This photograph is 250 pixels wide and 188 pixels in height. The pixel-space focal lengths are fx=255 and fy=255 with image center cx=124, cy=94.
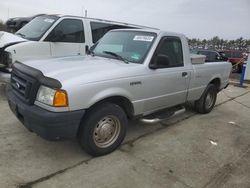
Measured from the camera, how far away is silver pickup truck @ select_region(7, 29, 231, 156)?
121 inches

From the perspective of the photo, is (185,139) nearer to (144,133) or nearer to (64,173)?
(144,133)

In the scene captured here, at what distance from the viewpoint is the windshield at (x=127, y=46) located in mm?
4164

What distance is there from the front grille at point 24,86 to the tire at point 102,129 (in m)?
0.73

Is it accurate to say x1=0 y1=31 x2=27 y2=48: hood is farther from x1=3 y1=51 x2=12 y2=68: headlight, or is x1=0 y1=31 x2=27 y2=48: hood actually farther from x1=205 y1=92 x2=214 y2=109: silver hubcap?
x1=205 y1=92 x2=214 y2=109: silver hubcap

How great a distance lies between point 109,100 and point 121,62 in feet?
2.25

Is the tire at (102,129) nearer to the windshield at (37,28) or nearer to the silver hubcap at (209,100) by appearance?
the silver hubcap at (209,100)

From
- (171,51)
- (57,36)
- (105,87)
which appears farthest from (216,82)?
(57,36)

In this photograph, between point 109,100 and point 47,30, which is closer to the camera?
point 109,100

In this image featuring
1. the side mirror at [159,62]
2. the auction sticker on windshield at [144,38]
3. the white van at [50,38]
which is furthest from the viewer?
the white van at [50,38]

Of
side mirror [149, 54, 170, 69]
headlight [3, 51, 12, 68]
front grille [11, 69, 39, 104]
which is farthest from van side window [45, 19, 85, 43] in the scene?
side mirror [149, 54, 170, 69]

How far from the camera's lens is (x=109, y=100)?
3.67m

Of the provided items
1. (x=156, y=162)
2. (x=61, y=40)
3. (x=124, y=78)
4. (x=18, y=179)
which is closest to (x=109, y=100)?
(x=124, y=78)

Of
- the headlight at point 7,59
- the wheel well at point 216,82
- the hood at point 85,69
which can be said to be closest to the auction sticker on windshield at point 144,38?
the hood at point 85,69

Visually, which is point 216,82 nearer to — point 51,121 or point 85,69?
point 85,69
